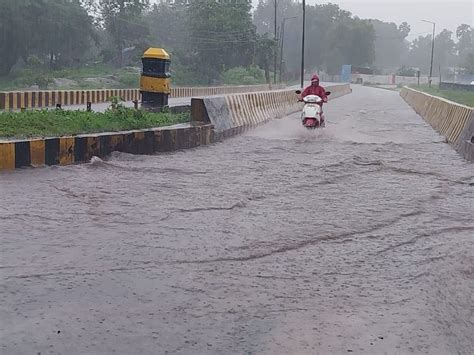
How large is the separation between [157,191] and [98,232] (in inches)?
82.3

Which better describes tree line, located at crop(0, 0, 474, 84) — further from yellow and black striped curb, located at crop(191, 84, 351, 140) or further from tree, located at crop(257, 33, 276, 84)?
yellow and black striped curb, located at crop(191, 84, 351, 140)

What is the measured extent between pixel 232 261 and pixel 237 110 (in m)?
11.7

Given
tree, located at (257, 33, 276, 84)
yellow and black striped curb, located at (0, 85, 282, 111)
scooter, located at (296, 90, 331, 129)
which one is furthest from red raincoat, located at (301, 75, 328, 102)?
tree, located at (257, 33, 276, 84)

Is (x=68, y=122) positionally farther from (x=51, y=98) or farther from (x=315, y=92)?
(x=51, y=98)

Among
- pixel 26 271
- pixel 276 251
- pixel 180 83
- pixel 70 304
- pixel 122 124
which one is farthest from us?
pixel 180 83

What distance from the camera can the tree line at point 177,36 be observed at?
46656 millimetres

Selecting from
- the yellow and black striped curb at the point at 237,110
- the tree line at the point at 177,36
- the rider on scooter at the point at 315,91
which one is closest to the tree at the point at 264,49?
the tree line at the point at 177,36

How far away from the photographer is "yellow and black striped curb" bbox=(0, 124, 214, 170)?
8805 millimetres

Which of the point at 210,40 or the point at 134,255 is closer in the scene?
the point at 134,255

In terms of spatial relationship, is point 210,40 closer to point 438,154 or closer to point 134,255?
point 438,154

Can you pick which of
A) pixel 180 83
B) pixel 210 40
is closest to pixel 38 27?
pixel 180 83

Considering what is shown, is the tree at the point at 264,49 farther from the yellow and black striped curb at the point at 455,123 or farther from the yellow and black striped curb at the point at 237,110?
the yellow and black striped curb at the point at 455,123

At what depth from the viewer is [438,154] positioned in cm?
1292

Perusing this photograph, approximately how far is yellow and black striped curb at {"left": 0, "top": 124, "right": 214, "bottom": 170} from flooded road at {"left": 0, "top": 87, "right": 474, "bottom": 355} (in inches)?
10.8
